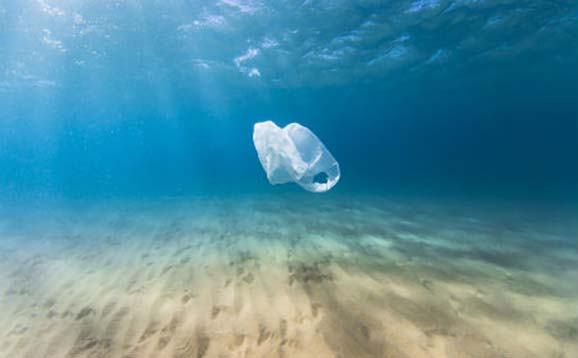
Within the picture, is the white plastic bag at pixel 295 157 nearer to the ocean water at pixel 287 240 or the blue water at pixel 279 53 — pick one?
the ocean water at pixel 287 240

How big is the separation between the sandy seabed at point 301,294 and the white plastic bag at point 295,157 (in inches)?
61.2

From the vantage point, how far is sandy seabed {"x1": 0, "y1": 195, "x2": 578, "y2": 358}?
2951 mm

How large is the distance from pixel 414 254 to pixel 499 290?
5.36 feet

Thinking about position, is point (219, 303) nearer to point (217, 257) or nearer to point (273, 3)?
point (217, 257)

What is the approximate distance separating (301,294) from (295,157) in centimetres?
317

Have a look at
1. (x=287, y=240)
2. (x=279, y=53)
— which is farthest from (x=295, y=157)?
(x=279, y=53)

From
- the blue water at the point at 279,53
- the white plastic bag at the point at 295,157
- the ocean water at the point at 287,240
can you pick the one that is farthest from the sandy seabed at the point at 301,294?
the blue water at the point at 279,53

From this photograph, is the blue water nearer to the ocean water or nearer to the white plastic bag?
the ocean water

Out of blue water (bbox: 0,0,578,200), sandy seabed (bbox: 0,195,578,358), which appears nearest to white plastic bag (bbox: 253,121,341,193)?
sandy seabed (bbox: 0,195,578,358)

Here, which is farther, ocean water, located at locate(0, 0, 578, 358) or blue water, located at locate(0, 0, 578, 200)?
blue water, located at locate(0, 0, 578, 200)

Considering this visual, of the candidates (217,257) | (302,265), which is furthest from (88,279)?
(302,265)

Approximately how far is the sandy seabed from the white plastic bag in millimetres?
1555

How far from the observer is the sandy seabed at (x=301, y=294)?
9.68 feet

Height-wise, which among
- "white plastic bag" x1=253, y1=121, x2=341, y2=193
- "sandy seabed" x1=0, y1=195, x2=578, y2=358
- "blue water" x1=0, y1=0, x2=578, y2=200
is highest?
"blue water" x1=0, y1=0, x2=578, y2=200
